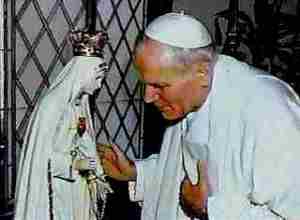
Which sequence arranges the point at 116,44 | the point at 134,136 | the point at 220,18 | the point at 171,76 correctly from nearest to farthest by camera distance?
the point at 171,76 → the point at 116,44 → the point at 134,136 → the point at 220,18

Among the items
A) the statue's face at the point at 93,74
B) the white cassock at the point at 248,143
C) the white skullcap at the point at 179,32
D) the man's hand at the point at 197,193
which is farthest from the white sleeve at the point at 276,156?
the statue's face at the point at 93,74

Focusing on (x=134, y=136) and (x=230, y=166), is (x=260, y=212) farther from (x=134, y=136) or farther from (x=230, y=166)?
(x=134, y=136)

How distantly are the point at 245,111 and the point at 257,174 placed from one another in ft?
0.61

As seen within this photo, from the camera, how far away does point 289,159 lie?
2070 millimetres

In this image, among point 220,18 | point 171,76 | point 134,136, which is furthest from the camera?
point 220,18

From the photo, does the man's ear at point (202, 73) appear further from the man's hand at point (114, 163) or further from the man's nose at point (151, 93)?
the man's hand at point (114, 163)

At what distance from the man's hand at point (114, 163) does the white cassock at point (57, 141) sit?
99 millimetres

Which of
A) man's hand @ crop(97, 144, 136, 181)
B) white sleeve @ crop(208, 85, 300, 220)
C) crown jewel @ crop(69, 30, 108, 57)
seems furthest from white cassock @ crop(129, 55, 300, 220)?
crown jewel @ crop(69, 30, 108, 57)

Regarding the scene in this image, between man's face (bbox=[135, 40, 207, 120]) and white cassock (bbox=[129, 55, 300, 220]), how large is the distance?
12cm

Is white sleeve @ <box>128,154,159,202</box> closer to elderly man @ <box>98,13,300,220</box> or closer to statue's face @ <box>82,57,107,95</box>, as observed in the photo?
elderly man @ <box>98,13,300,220</box>

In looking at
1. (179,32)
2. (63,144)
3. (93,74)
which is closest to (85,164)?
(63,144)

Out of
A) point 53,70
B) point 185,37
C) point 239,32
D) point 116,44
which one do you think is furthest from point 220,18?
point 185,37

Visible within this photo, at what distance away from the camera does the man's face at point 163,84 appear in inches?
79.7

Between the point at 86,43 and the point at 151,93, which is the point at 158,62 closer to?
the point at 151,93
